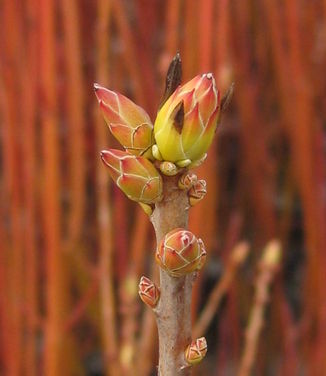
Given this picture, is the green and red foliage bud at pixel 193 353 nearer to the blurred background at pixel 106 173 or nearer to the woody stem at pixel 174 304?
the woody stem at pixel 174 304

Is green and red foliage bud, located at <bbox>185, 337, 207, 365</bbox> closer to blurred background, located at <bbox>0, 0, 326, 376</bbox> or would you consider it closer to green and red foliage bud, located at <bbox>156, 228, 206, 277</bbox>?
green and red foliage bud, located at <bbox>156, 228, 206, 277</bbox>

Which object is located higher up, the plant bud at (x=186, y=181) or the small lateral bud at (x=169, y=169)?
the small lateral bud at (x=169, y=169)

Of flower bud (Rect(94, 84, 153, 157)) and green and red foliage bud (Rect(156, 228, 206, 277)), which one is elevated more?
flower bud (Rect(94, 84, 153, 157))

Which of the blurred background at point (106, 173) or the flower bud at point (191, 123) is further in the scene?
the blurred background at point (106, 173)

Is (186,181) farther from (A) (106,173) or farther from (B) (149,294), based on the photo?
(A) (106,173)

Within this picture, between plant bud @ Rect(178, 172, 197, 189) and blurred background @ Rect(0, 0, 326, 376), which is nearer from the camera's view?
plant bud @ Rect(178, 172, 197, 189)

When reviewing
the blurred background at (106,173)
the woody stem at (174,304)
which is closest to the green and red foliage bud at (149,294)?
the woody stem at (174,304)

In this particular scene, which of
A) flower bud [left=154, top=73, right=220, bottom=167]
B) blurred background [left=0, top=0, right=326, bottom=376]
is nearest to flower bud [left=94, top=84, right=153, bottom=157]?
flower bud [left=154, top=73, right=220, bottom=167]
